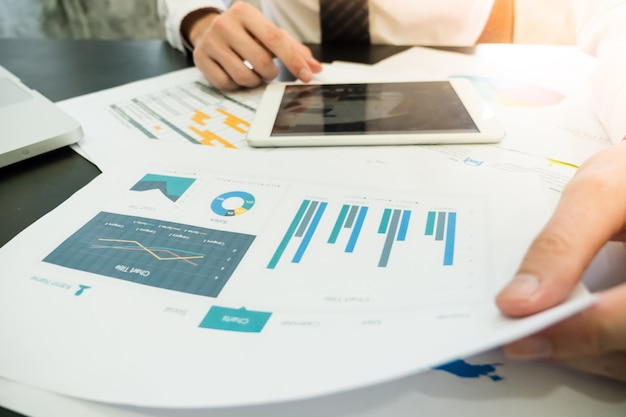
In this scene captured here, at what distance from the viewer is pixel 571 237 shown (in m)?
0.24

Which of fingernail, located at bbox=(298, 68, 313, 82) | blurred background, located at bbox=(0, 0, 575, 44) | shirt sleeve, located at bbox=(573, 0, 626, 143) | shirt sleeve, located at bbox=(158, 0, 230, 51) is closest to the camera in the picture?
shirt sleeve, located at bbox=(573, 0, 626, 143)

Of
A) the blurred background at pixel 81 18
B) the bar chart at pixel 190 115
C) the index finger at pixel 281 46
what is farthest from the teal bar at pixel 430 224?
the blurred background at pixel 81 18

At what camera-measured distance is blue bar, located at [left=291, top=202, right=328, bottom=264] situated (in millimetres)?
294

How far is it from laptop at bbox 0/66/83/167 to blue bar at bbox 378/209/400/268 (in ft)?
1.06

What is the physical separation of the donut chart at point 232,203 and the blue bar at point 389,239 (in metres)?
0.11

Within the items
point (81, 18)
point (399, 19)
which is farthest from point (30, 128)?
point (81, 18)

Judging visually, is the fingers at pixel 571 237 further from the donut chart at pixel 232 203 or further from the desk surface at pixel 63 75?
the desk surface at pixel 63 75

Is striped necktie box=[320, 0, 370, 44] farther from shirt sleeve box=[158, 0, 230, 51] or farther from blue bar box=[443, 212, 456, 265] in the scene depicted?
blue bar box=[443, 212, 456, 265]

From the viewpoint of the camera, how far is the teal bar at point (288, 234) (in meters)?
0.29

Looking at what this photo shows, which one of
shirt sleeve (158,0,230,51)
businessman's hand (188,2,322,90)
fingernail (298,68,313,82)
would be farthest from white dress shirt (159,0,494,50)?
fingernail (298,68,313,82)

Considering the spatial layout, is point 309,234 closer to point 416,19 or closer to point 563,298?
point 563,298

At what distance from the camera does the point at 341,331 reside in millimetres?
238

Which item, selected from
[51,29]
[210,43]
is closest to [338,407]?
[210,43]

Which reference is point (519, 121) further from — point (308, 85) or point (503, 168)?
point (308, 85)
